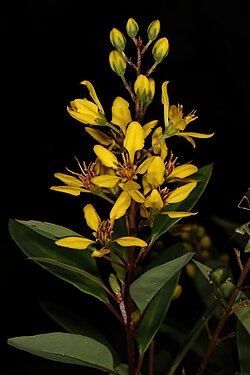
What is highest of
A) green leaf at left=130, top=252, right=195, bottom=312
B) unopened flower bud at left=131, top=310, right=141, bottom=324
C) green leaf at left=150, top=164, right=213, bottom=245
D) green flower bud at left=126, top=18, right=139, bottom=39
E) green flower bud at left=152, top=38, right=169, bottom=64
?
green flower bud at left=126, top=18, right=139, bottom=39

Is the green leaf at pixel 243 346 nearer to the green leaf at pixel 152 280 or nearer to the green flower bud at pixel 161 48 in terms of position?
the green leaf at pixel 152 280

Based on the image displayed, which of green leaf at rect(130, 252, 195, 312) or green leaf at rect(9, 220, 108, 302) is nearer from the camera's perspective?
green leaf at rect(130, 252, 195, 312)

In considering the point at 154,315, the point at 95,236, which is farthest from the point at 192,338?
the point at 95,236

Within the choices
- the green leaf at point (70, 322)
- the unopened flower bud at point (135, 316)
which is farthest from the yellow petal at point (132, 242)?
the green leaf at point (70, 322)

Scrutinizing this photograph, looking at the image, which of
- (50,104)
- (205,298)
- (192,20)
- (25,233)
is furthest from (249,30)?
(25,233)

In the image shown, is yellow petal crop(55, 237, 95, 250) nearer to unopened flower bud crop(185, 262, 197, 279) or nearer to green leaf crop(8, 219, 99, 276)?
green leaf crop(8, 219, 99, 276)

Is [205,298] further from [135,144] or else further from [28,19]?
[28,19]

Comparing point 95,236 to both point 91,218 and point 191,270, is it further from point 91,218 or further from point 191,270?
point 191,270

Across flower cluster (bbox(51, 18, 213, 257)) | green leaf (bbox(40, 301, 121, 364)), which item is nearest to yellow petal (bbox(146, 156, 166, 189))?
flower cluster (bbox(51, 18, 213, 257))
